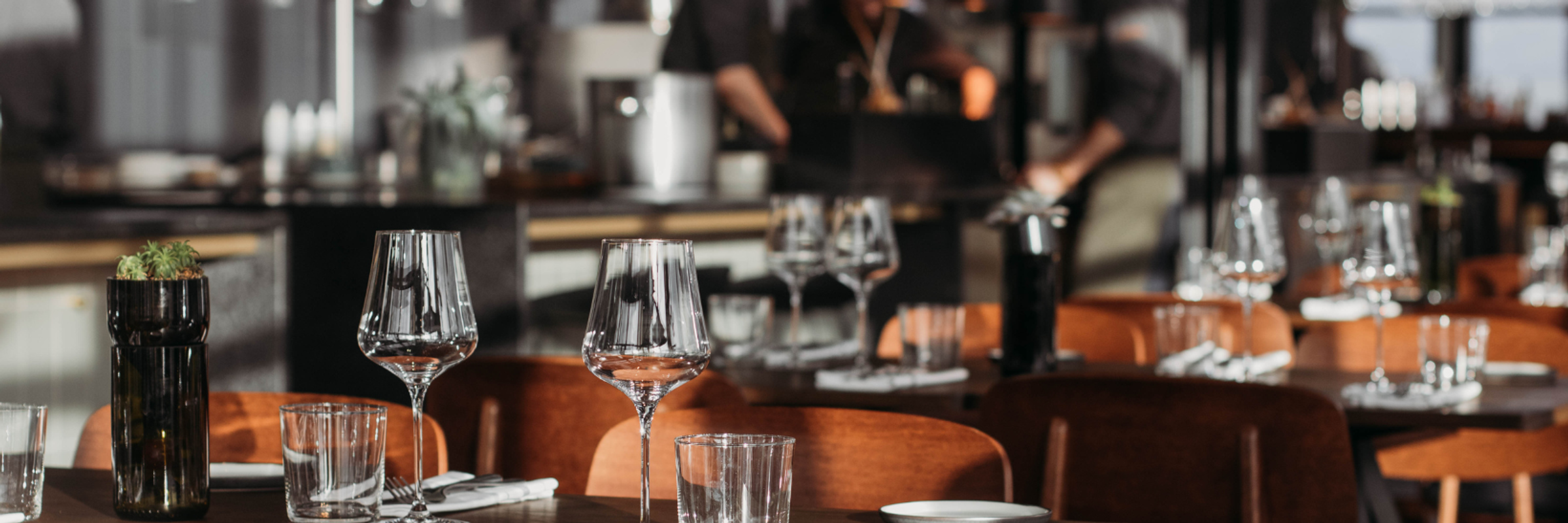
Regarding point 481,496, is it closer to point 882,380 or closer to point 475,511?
point 475,511

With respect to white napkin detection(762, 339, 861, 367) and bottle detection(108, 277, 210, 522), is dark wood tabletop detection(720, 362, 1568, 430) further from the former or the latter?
bottle detection(108, 277, 210, 522)

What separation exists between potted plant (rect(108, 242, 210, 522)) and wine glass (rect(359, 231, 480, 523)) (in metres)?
0.15

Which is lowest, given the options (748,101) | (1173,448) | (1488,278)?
(1173,448)

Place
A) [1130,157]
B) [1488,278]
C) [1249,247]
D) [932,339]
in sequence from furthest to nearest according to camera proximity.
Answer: [1130,157], [1488,278], [1249,247], [932,339]

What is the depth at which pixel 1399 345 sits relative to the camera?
9.70 feet

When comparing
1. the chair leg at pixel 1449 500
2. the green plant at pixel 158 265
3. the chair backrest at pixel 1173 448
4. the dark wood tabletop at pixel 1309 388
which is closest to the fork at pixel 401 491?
the green plant at pixel 158 265

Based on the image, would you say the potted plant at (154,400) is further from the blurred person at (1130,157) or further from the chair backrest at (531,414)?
the blurred person at (1130,157)

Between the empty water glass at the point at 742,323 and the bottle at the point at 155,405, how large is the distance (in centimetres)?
150

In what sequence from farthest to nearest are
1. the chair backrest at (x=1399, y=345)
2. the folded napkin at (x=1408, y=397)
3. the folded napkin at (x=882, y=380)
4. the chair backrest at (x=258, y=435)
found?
the chair backrest at (x=1399, y=345) < the folded napkin at (x=882, y=380) < the folded napkin at (x=1408, y=397) < the chair backrest at (x=258, y=435)

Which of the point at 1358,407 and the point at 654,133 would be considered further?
the point at 654,133

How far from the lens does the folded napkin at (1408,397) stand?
7.06ft

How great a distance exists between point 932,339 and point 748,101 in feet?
8.87

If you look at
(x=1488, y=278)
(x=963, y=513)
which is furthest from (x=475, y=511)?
(x=1488, y=278)

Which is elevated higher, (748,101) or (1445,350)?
(748,101)
